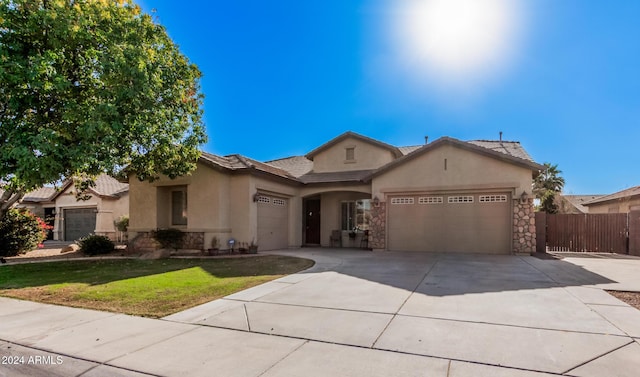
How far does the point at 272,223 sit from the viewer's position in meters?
16.3

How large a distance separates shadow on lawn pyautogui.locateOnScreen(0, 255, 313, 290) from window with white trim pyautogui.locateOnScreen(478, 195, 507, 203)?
7.69 m

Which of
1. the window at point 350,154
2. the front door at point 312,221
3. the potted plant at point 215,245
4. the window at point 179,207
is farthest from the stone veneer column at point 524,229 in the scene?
the window at point 179,207

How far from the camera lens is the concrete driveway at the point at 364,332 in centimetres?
371

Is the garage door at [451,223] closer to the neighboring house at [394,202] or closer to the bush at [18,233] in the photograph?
the neighboring house at [394,202]

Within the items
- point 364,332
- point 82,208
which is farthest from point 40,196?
point 364,332

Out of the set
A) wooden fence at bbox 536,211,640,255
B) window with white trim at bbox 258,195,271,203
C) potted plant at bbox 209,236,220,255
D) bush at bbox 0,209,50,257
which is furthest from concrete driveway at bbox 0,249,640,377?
bush at bbox 0,209,50,257

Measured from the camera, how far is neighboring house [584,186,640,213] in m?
18.2

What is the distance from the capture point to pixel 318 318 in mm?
5371

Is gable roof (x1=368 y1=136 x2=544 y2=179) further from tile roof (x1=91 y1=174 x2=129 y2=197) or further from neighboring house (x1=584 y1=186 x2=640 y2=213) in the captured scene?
tile roof (x1=91 y1=174 x2=129 y2=197)

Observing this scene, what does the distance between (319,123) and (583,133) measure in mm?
14923

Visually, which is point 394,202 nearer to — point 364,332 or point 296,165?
point 296,165

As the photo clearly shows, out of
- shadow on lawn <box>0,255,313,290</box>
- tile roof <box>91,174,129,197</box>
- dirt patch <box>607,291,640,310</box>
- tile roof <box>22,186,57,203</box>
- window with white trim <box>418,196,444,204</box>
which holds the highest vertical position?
tile roof <box>91,174,129,197</box>

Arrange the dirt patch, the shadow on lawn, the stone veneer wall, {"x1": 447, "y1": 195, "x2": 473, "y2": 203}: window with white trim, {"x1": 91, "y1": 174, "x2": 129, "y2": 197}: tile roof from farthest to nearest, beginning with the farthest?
{"x1": 91, "y1": 174, "x2": 129, "y2": 197}: tile roof
the stone veneer wall
{"x1": 447, "y1": 195, "x2": 473, "y2": 203}: window with white trim
the shadow on lawn
the dirt patch

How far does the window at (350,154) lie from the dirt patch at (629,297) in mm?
12967
